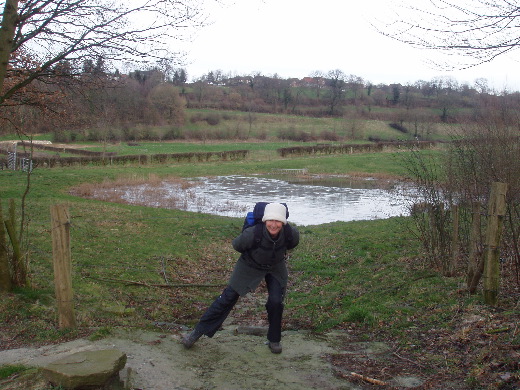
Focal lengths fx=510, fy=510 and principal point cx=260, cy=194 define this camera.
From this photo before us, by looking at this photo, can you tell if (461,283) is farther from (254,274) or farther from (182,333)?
(182,333)

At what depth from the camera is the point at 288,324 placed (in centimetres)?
753

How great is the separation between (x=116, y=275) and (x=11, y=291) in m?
2.52

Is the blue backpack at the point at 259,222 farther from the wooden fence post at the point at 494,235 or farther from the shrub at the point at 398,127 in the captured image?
the shrub at the point at 398,127

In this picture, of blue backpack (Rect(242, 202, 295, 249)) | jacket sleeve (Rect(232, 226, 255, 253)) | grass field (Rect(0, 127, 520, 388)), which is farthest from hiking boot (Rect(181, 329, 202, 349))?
blue backpack (Rect(242, 202, 295, 249))

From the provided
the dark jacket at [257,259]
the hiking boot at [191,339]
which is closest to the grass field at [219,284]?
the hiking boot at [191,339]

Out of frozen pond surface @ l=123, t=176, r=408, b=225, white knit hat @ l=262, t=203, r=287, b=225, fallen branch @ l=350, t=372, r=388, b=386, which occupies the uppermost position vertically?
white knit hat @ l=262, t=203, r=287, b=225

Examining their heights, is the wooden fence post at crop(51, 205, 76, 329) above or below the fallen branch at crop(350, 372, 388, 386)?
above

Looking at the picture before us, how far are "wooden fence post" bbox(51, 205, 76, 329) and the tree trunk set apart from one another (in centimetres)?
221

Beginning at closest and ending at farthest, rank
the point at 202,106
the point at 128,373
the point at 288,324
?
the point at 128,373 → the point at 288,324 → the point at 202,106

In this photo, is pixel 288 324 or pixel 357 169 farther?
pixel 357 169

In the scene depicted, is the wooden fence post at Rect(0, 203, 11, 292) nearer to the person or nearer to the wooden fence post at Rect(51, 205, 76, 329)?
the wooden fence post at Rect(51, 205, 76, 329)

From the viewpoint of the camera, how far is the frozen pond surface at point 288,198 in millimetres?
22641

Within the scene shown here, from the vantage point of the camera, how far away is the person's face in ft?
18.8

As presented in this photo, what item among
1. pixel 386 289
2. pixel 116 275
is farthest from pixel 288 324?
pixel 116 275
